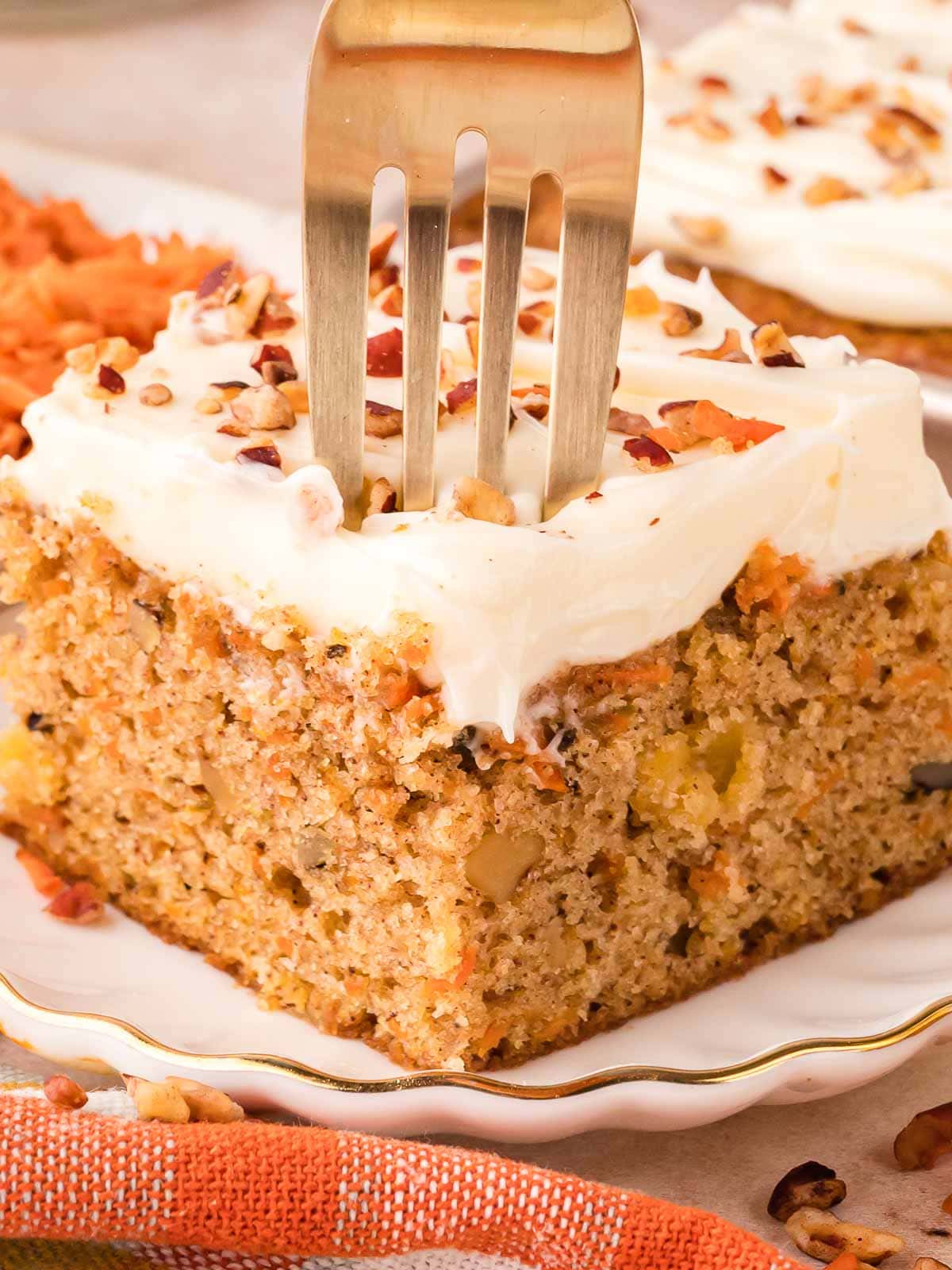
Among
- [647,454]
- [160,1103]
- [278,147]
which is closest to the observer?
[160,1103]

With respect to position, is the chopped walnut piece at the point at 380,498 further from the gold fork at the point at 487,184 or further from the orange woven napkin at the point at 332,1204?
the orange woven napkin at the point at 332,1204

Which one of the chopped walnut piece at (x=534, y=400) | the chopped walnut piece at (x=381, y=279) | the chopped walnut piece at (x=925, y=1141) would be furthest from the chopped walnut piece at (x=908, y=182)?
the chopped walnut piece at (x=925, y=1141)

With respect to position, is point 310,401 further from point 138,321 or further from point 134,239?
point 134,239

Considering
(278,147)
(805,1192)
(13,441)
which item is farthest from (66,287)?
→ (278,147)

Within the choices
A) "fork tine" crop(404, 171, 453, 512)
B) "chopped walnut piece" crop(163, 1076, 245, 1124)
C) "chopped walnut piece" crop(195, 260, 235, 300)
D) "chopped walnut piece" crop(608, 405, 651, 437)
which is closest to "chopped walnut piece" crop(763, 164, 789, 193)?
"chopped walnut piece" crop(195, 260, 235, 300)

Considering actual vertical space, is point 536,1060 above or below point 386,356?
below

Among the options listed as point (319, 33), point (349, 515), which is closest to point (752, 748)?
point (349, 515)

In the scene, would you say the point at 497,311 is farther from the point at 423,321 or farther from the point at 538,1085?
the point at 538,1085

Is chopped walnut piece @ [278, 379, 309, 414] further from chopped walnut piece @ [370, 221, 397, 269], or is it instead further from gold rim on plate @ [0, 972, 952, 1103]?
gold rim on plate @ [0, 972, 952, 1103]
